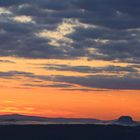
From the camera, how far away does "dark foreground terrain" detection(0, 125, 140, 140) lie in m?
144

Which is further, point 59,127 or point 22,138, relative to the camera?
point 59,127

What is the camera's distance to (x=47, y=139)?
145 m

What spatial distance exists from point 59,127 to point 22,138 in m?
14.3

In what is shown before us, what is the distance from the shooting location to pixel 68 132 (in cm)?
14975

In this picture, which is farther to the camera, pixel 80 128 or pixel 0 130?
pixel 80 128

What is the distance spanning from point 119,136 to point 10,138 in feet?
82.9

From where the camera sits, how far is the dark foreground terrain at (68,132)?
474ft

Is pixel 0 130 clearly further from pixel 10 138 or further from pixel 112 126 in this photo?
pixel 112 126

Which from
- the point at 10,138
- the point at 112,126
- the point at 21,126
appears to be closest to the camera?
the point at 10,138

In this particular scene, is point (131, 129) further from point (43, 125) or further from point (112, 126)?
point (43, 125)

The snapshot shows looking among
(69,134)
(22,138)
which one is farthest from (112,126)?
(22,138)

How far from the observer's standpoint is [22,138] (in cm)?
14162

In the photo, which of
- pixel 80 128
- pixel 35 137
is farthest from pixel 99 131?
pixel 35 137

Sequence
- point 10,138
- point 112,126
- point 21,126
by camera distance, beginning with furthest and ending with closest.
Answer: point 112,126
point 21,126
point 10,138
